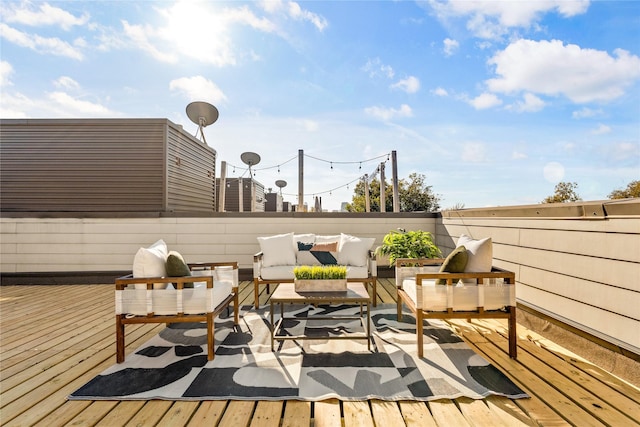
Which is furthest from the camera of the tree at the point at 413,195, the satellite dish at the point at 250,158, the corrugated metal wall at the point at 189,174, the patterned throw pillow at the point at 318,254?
the tree at the point at 413,195

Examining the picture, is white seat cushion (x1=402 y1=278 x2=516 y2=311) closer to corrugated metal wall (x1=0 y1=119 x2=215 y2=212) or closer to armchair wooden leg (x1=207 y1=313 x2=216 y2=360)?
armchair wooden leg (x1=207 y1=313 x2=216 y2=360)

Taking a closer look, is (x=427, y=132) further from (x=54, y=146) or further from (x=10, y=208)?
(x=10, y=208)

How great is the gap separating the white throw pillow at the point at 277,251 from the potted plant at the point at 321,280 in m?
1.30

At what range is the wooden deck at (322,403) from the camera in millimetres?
1657

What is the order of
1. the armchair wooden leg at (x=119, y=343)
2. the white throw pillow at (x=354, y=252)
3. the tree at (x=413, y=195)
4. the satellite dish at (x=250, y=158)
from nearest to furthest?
1. the armchair wooden leg at (x=119, y=343)
2. the white throw pillow at (x=354, y=252)
3. the satellite dish at (x=250, y=158)
4. the tree at (x=413, y=195)

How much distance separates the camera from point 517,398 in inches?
72.7

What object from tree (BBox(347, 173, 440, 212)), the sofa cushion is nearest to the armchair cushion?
the sofa cushion

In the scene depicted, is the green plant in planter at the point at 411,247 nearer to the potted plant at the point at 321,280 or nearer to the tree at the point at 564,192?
the potted plant at the point at 321,280

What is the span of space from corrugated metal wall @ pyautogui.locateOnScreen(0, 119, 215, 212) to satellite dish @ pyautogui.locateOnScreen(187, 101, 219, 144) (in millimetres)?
1639

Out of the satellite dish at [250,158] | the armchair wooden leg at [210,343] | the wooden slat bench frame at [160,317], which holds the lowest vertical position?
the armchair wooden leg at [210,343]

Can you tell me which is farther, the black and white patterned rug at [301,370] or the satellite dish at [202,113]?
the satellite dish at [202,113]

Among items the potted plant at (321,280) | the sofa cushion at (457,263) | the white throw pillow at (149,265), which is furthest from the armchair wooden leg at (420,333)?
the white throw pillow at (149,265)

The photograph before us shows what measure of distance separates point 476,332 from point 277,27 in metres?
6.48

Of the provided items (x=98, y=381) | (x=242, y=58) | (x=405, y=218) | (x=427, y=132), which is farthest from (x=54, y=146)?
(x=427, y=132)
